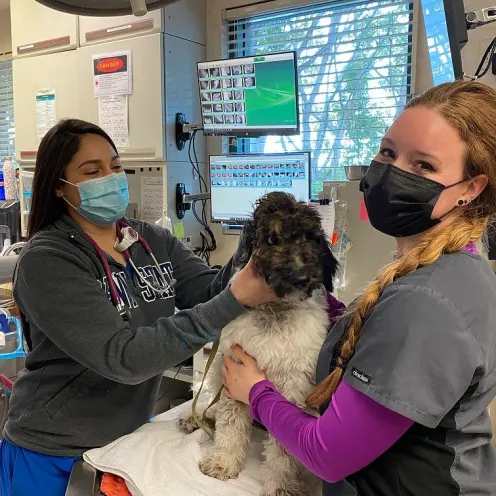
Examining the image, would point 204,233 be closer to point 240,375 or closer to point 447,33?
point 447,33

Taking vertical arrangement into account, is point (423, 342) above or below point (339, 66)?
below

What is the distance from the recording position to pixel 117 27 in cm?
310

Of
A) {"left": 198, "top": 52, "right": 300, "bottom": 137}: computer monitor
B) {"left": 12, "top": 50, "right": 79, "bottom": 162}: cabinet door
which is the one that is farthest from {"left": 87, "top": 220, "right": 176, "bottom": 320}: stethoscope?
{"left": 12, "top": 50, "right": 79, "bottom": 162}: cabinet door

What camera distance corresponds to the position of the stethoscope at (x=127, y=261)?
→ 1405 millimetres

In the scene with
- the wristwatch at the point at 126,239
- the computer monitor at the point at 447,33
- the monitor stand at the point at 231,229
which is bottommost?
the monitor stand at the point at 231,229

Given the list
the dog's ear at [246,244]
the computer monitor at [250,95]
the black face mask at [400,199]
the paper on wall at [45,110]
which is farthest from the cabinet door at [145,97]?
the black face mask at [400,199]

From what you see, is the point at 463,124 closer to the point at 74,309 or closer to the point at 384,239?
the point at 74,309

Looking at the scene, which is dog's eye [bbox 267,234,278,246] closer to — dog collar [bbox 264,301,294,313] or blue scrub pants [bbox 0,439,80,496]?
dog collar [bbox 264,301,294,313]

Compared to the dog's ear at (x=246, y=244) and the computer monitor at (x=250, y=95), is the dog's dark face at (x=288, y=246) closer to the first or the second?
the dog's ear at (x=246, y=244)

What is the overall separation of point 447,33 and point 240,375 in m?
1.29

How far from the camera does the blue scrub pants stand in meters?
1.35

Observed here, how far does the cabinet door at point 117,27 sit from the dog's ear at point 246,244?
2.02 m

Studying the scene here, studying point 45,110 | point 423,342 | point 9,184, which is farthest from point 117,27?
point 423,342

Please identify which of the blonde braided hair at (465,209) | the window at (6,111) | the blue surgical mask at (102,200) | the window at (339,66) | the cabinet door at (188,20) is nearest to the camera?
the blonde braided hair at (465,209)
